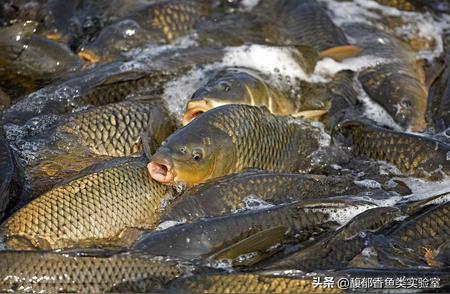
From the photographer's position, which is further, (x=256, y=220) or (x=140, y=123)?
(x=140, y=123)

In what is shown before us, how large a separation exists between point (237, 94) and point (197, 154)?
28.2 inches

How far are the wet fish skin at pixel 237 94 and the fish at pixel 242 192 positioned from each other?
656 mm

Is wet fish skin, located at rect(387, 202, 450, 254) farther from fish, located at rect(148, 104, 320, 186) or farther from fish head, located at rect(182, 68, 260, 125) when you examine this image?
fish head, located at rect(182, 68, 260, 125)

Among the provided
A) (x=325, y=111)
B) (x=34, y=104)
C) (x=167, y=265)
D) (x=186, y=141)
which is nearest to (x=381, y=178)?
(x=325, y=111)

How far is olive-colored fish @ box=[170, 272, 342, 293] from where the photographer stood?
328 centimetres

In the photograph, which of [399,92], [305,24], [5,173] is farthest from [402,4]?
[5,173]

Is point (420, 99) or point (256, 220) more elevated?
point (256, 220)

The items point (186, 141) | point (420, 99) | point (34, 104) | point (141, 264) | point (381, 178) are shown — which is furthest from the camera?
point (420, 99)

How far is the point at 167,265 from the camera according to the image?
11.3 feet

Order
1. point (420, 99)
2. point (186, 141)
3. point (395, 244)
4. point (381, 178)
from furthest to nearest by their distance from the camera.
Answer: point (420, 99)
point (381, 178)
point (186, 141)
point (395, 244)

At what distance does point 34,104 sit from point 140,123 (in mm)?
701

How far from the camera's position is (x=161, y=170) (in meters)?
4.21

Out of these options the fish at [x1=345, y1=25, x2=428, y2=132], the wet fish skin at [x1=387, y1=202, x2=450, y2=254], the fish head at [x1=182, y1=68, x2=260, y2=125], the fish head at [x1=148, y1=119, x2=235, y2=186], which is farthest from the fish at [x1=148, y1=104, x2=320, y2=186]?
the wet fish skin at [x1=387, y1=202, x2=450, y2=254]

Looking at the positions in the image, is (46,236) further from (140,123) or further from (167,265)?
(140,123)
